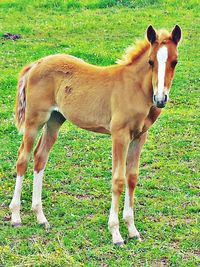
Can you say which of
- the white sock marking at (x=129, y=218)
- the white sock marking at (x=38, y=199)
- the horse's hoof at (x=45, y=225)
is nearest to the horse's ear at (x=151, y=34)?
the white sock marking at (x=129, y=218)

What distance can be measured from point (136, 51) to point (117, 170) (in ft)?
4.40

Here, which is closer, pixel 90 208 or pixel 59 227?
pixel 59 227

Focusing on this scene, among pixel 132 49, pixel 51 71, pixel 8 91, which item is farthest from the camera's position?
pixel 8 91

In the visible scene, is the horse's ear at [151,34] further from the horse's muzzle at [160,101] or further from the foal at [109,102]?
the horse's muzzle at [160,101]

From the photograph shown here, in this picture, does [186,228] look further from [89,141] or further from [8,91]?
[8,91]

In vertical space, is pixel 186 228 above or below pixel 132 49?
below

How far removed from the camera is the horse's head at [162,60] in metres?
6.42

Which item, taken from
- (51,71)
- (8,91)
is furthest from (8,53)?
(51,71)

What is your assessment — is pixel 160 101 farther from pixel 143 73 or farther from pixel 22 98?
pixel 22 98

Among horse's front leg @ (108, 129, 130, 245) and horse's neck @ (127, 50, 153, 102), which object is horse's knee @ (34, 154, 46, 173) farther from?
horse's neck @ (127, 50, 153, 102)

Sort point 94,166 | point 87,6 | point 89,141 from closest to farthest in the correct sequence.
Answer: point 94,166, point 89,141, point 87,6

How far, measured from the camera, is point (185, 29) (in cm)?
1772

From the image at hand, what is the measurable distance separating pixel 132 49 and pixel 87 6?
1382cm

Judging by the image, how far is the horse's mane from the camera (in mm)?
7086
